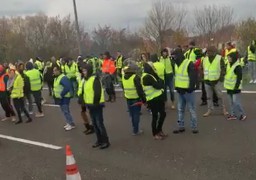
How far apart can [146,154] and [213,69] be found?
347cm

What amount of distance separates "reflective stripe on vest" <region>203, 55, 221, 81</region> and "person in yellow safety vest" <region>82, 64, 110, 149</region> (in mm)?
3116

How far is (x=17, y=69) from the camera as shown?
13.3 m

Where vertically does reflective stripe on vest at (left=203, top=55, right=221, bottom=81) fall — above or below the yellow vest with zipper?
above

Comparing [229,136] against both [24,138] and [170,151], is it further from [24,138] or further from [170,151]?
[24,138]

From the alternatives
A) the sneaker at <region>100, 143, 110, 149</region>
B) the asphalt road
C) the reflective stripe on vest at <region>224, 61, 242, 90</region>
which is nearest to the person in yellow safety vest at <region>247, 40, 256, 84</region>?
the asphalt road

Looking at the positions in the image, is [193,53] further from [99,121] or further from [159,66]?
[99,121]

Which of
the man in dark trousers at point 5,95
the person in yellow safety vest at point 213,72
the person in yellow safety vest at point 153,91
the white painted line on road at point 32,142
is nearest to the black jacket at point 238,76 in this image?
the person in yellow safety vest at point 213,72

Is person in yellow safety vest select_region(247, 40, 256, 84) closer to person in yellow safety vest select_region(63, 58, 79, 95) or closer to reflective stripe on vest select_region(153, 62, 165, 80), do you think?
reflective stripe on vest select_region(153, 62, 165, 80)

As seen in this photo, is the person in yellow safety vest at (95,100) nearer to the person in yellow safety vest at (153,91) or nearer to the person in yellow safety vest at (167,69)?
the person in yellow safety vest at (153,91)

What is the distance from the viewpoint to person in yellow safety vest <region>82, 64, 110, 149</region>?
9.05 metres

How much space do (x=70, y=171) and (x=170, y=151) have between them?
111 inches

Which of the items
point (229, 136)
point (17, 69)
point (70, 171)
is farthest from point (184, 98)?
point (17, 69)

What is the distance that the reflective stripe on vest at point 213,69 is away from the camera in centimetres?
1061

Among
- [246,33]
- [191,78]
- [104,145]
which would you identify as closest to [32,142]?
[104,145]
